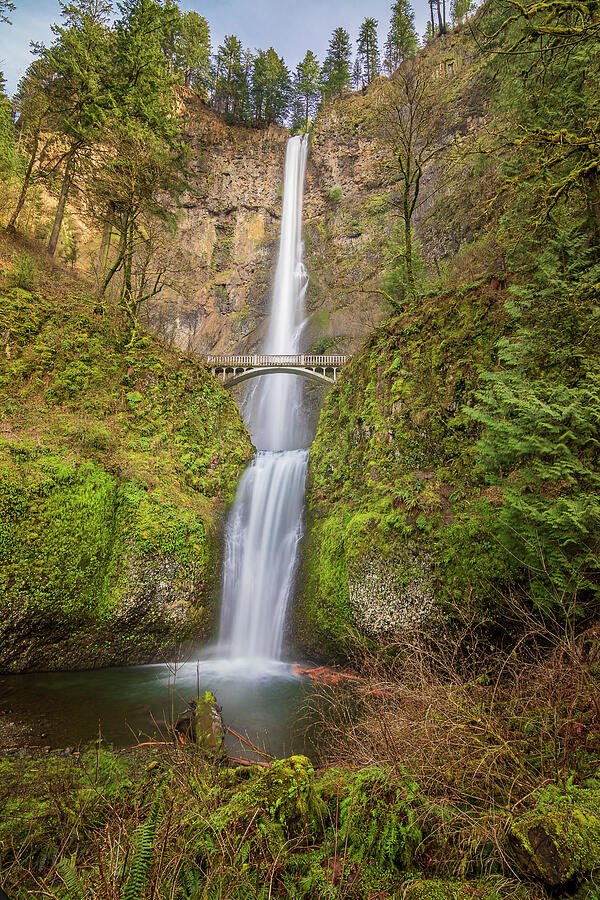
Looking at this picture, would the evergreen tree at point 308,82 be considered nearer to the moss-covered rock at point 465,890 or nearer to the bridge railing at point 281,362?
the bridge railing at point 281,362

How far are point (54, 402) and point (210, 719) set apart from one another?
27.1 ft

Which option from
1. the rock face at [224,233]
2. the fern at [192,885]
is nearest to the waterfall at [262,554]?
the fern at [192,885]

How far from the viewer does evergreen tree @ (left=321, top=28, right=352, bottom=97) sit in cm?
3925

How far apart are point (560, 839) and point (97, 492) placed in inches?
338

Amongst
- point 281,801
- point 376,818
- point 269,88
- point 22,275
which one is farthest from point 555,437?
point 269,88

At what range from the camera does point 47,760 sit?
448 centimetres

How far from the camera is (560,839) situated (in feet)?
5.08

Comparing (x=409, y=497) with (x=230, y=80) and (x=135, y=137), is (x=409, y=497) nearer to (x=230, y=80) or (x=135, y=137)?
(x=135, y=137)

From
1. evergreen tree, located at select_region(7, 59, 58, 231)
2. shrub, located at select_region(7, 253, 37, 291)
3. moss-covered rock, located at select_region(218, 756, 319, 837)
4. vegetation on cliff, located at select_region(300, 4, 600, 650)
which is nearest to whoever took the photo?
moss-covered rock, located at select_region(218, 756, 319, 837)

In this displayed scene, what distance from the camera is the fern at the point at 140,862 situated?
1.53 metres

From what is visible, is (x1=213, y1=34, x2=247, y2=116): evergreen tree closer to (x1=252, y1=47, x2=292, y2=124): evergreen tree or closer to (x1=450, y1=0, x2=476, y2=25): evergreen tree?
(x1=252, y1=47, x2=292, y2=124): evergreen tree

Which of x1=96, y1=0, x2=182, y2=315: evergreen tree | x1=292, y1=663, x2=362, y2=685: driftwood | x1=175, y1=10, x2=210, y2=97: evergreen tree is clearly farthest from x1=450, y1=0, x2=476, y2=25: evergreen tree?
x1=292, y1=663, x2=362, y2=685: driftwood

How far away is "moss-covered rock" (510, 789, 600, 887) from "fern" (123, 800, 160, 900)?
163 centimetres

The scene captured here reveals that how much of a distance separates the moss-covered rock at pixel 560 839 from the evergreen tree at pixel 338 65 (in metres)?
53.9
